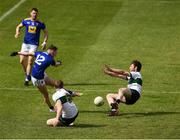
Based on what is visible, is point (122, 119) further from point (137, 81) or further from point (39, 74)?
point (39, 74)

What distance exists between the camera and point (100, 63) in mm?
35438

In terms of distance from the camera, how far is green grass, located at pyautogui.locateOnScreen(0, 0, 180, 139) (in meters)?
25.1

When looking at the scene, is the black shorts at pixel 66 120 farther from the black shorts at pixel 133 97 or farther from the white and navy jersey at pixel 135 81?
the white and navy jersey at pixel 135 81

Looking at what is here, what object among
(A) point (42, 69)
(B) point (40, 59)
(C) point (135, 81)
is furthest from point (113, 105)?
(B) point (40, 59)

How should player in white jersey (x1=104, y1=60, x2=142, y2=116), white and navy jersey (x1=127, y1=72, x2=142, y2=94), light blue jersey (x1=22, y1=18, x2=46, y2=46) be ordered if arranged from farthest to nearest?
Result: light blue jersey (x1=22, y1=18, x2=46, y2=46) → white and navy jersey (x1=127, y1=72, x2=142, y2=94) → player in white jersey (x1=104, y1=60, x2=142, y2=116)

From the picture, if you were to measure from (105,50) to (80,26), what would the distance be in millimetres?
5127

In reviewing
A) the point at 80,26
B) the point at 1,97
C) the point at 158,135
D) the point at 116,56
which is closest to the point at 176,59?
the point at 116,56

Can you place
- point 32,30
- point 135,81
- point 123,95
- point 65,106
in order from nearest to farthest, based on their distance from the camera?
point 65,106 < point 123,95 < point 135,81 < point 32,30

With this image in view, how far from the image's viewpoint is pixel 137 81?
26.8 m

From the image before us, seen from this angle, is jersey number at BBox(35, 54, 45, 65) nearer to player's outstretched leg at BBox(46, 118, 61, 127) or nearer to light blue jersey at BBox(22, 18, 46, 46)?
player's outstretched leg at BBox(46, 118, 61, 127)

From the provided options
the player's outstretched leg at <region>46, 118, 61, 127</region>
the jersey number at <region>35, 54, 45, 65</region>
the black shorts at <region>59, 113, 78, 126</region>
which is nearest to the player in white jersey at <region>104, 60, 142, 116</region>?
the black shorts at <region>59, 113, 78, 126</region>

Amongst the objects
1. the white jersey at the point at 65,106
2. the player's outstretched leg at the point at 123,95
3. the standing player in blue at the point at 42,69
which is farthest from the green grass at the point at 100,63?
the standing player in blue at the point at 42,69

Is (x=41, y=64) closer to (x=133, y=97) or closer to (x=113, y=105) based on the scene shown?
(x=113, y=105)

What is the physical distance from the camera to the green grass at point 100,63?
25062mm
